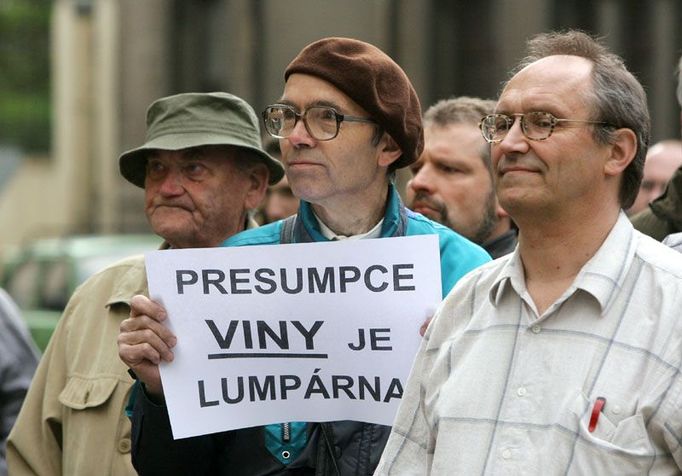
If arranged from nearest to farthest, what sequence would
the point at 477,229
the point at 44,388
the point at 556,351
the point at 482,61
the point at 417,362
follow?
the point at 556,351
the point at 417,362
the point at 44,388
the point at 477,229
the point at 482,61

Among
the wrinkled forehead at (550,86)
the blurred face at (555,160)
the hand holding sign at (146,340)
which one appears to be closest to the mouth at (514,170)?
the blurred face at (555,160)

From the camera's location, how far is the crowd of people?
128 inches

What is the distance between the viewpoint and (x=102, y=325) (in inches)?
199

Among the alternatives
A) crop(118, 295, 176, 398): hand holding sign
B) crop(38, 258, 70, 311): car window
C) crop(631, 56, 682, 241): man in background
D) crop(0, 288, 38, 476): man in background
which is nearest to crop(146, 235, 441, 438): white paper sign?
crop(118, 295, 176, 398): hand holding sign

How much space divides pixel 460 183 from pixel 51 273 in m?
7.95

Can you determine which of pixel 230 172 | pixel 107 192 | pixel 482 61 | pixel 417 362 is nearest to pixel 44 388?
pixel 230 172

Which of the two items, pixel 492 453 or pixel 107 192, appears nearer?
pixel 492 453

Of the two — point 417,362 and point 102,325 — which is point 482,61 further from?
point 417,362

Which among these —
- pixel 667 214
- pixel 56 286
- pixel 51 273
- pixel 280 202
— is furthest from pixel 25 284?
pixel 667 214

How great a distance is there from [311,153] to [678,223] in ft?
3.94

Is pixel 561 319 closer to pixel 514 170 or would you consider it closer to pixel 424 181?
pixel 514 170

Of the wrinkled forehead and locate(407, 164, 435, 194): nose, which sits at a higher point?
the wrinkled forehead

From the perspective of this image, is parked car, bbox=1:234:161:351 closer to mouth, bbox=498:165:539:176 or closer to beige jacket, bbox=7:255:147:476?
beige jacket, bbox=7:255:147:476

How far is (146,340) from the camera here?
4.20m
